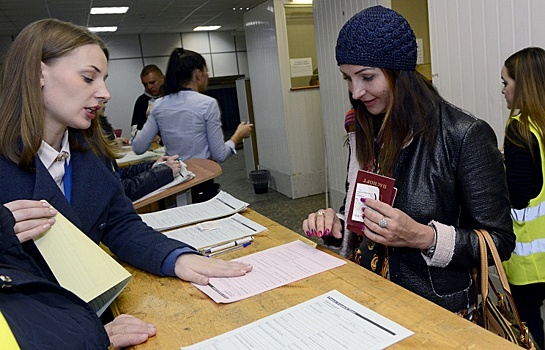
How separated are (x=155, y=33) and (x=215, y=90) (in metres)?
1.86

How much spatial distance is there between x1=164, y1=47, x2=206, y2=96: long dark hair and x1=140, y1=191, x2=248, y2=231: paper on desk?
139cm

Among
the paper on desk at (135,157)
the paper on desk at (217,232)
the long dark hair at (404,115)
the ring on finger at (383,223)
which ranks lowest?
the paper on desk at (217,232)

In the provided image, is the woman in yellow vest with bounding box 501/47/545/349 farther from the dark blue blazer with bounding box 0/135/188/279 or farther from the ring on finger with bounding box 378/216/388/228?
the dark blue blazer with bounding box 0/135/188/279

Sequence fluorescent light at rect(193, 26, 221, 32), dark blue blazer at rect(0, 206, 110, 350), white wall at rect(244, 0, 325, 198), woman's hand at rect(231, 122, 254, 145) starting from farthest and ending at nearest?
fluorescent light at rect(193, 26, 221, 32) → white wall at rect(244, 0, 325, 198) → woman's hand at rect(231, 122, 254, 145) → dark blue blazer at rect(0, 206, 110, 350)

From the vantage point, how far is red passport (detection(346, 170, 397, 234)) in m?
1.04

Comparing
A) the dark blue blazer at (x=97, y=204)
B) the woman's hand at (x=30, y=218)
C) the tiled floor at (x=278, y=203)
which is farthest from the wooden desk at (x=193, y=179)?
the tiled floor at (x=278, y=203)

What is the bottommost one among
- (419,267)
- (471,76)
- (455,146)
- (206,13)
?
(419,267)

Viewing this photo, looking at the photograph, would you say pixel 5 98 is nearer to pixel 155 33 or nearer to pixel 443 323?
pixel 443 323

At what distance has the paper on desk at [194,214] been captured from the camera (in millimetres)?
1534

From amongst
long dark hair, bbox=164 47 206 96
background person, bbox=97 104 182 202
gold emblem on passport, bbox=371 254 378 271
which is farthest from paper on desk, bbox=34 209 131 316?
long dark hair, bbox=164 47 206 96

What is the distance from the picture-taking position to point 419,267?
1185 mm

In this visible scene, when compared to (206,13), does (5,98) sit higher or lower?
lower

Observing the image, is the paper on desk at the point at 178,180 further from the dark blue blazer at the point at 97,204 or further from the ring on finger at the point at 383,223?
the ring on finger at the point at 383,223

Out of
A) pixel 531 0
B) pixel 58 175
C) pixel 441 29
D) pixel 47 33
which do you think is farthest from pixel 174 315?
pixel 441 29
